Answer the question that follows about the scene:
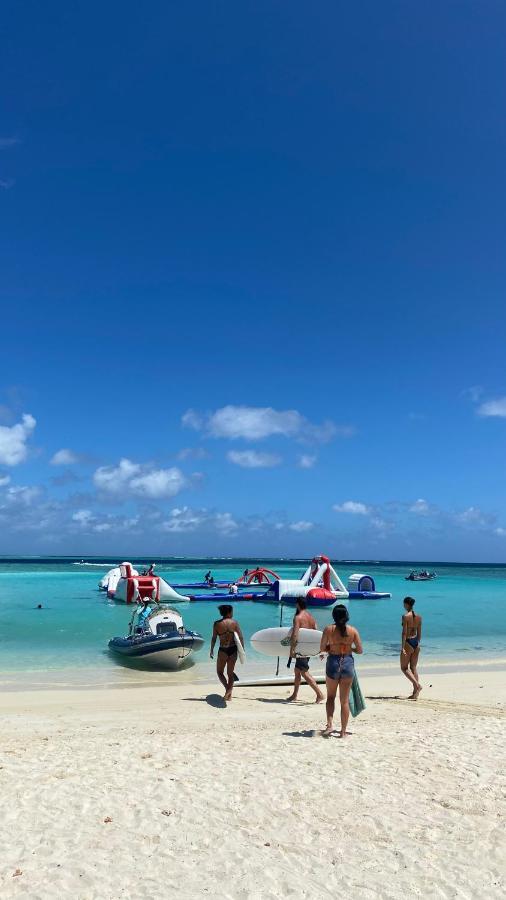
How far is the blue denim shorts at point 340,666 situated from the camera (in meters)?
8.46

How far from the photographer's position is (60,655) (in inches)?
761

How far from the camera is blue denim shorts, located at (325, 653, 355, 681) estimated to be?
846 centimetres

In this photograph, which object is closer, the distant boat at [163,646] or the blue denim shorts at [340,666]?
the blue denim shorts at [340,666]

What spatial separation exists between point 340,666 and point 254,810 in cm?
285

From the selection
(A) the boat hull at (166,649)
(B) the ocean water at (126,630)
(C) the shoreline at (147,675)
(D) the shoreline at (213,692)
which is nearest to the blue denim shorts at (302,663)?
(D) the shoreline at (213,692)

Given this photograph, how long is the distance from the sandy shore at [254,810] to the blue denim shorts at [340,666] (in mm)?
893

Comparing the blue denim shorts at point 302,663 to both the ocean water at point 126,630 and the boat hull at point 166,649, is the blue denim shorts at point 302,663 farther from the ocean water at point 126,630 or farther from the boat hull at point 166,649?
the boat hull at point 166,649

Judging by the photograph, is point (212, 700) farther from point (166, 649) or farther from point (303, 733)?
point (166, 649)

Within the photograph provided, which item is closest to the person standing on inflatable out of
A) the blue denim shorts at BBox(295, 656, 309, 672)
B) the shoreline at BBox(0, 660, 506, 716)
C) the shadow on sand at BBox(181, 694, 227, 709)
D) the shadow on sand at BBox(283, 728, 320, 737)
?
the blue denim shorts at BBox(295, 656, 309, 672)

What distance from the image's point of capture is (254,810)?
5.96 metres

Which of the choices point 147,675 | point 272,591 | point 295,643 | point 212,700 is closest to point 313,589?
point 272,591

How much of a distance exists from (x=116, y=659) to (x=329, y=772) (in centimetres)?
1265

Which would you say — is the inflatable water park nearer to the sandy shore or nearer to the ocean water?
the ocean water

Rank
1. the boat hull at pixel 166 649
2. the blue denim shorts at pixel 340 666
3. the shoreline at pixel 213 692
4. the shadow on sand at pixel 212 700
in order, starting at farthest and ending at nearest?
the boat hull at pixel 166 649 < the shoreline at pixel 213 692 < the shadow on sand at pixel 212 700 < the blue denim shorts at pixel 340 666
